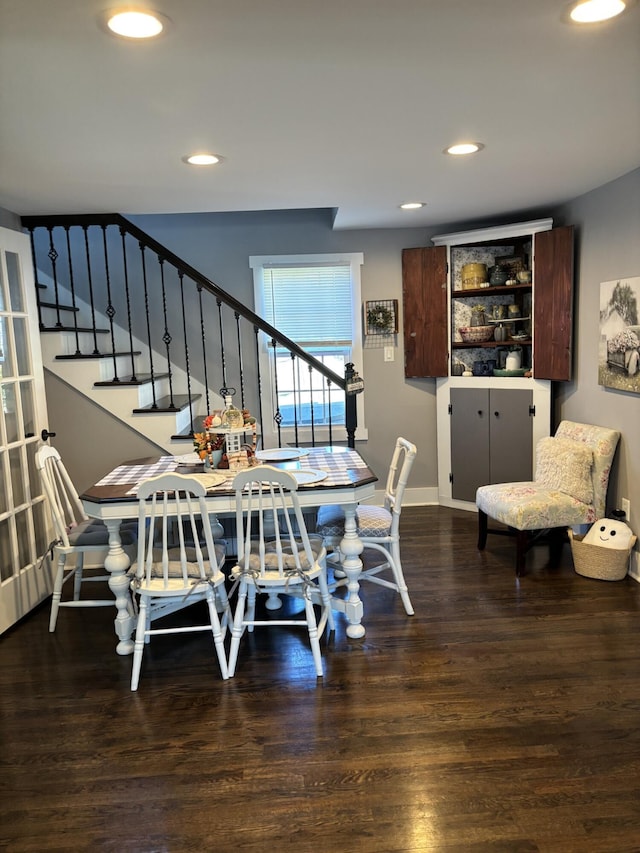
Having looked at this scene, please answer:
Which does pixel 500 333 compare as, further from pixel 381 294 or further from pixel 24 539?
pixel 24 539

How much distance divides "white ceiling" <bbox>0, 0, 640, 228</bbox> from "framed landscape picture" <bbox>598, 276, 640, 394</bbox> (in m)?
0.67

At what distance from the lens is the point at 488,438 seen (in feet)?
16.0

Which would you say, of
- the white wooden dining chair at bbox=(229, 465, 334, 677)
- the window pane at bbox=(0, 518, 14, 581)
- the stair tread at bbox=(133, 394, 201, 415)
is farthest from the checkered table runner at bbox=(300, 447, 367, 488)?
the window pane at bbox=(0, 518, 14, 581)

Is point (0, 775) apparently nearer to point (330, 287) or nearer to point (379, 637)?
point (379, 637)

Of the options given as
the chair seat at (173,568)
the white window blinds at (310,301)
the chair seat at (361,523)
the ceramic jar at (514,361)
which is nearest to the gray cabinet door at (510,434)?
the ceramic jar at (514,361)

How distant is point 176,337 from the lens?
16.7ft

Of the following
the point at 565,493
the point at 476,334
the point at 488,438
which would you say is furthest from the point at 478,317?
the point at 565,493

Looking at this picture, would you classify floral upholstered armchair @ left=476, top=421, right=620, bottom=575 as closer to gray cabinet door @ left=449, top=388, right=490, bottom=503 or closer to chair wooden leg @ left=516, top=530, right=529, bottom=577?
chair wooden leg @ left=516, top=530, right=529, bottom=577

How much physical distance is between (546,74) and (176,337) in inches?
144

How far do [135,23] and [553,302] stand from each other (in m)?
3.52

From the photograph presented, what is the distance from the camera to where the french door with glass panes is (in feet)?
10.8

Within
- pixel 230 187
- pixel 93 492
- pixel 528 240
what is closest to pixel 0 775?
pixel 93 492

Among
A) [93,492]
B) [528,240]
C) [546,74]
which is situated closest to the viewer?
[546,74]

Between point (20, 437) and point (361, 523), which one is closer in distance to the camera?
point (361, 523)
